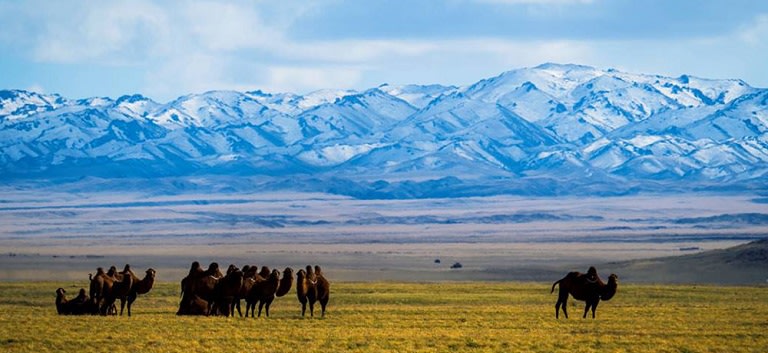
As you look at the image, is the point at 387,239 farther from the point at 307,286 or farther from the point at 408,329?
the point at 408,329

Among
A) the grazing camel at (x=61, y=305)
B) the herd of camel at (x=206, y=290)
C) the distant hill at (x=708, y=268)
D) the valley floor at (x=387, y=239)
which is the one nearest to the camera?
the herd of camel at (x=206, y=290)

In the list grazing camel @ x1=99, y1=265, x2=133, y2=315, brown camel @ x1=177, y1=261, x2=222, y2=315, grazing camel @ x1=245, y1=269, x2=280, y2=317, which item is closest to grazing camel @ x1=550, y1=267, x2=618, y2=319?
grazing camel @ x1=245, y1=269, x2=280, y2=317

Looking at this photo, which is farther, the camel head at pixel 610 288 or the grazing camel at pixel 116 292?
the camel head at pixel 610 288

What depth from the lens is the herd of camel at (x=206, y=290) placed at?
103ft

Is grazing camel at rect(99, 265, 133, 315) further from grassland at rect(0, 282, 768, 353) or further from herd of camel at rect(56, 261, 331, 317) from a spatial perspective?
grassland at rect(0, 282, 768, 353)

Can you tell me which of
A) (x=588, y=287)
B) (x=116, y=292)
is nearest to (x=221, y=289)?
(x=116, y=292)

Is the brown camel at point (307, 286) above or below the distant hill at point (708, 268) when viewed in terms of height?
below

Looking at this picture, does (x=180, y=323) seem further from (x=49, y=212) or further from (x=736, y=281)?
(x=49, y=212)

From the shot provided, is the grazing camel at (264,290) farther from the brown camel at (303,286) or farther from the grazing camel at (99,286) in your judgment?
the grazing camel at (99,286)

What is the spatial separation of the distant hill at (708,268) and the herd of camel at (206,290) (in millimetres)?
35616

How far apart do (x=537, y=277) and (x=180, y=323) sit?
1678 inches

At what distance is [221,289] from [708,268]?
43271mm

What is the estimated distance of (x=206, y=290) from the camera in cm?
3156

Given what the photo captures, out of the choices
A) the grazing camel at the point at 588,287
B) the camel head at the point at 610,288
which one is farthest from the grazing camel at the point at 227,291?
the camel head at the point at 610,288
